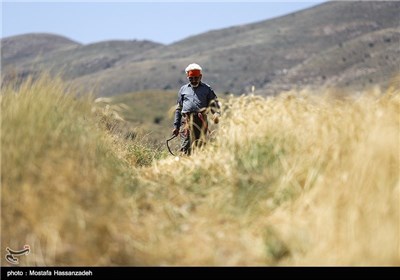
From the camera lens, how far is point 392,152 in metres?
5.17

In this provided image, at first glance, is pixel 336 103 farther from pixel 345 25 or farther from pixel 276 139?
pixel 345 25

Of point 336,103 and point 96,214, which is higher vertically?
point 336,103

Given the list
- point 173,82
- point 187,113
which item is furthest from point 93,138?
point 173,82

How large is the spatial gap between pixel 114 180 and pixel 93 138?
0.59m

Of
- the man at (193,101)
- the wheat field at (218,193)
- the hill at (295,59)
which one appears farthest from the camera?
the hill at (295,59)

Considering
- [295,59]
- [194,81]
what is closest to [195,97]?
[194,81]

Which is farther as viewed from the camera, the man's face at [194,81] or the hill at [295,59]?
the hill at [295,59]

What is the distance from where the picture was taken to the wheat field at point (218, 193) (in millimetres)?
4348

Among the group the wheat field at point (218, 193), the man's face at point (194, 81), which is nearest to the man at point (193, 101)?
the man's face at point (194, 81)

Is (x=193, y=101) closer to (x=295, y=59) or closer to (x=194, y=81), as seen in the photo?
(x=194, y=81)

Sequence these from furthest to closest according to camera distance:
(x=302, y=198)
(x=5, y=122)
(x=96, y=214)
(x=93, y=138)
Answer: (x=93, y=138), (x=5, y=122), (x=302, y=198), (x=96, y=214)

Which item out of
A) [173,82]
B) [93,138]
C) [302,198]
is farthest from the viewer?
[173,82]

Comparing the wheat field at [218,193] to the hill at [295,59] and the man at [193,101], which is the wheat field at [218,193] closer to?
the man at [193,101]

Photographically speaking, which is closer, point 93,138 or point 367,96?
point 93,138
